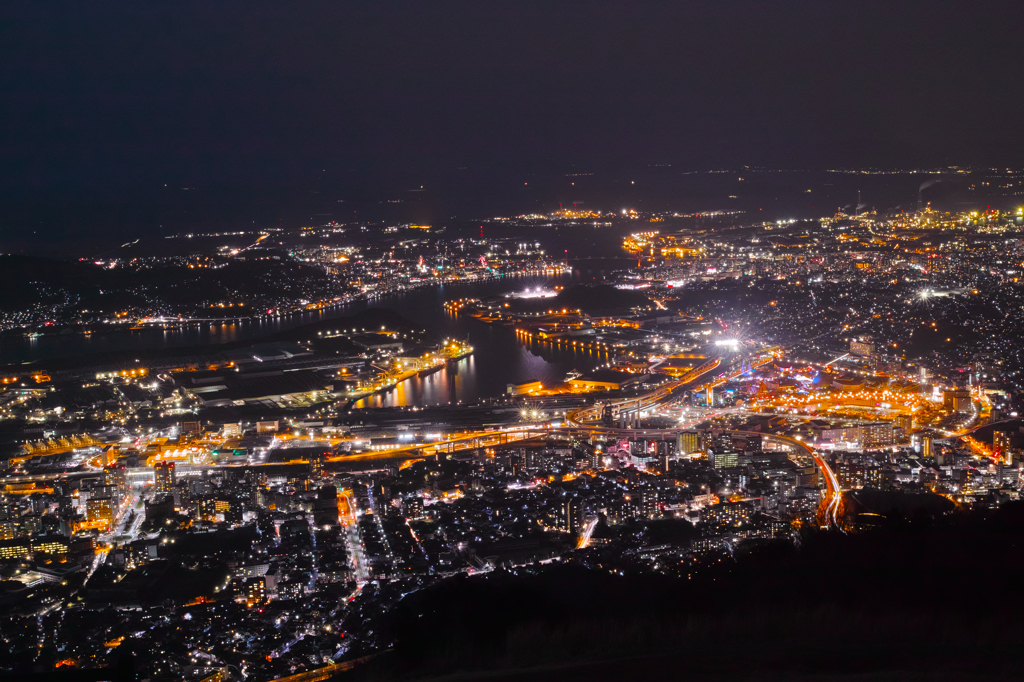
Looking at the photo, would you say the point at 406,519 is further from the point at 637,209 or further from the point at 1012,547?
the point at 637,209

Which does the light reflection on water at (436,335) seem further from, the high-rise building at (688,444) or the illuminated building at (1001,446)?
the illuminated building at (1001,446)

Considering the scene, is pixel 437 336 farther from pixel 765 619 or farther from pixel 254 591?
pixel 765 619

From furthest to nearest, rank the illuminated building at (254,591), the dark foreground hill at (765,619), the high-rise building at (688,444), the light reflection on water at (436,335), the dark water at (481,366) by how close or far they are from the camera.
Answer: the light reflection on water at (436,335), the dark water at (481,366), the high-rise building at (688,444), the illuminated building at (254,591), the dark foreground hill at (765,619)

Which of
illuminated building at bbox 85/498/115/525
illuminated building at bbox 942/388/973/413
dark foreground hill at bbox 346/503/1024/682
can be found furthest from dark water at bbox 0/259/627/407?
dark foreground hill at bbox 346/503/1024/682

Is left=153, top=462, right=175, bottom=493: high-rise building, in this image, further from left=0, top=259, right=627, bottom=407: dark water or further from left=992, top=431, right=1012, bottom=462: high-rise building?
left=992, top=431, right=1012, bottom=462: high-rise building

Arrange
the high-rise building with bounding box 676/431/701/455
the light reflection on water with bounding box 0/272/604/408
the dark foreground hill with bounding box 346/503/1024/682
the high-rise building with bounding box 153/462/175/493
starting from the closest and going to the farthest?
the dark foreground hill with bounding box 346/503/1024/682, the high-rise building with bounding box 153/462/175/493, the high-rise building with bounding box 676/431/701/455, the light reflection on water with bounding box 0/272/604/408

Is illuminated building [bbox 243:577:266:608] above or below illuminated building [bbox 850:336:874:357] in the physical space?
above

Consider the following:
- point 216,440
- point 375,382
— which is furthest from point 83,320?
point 216,440

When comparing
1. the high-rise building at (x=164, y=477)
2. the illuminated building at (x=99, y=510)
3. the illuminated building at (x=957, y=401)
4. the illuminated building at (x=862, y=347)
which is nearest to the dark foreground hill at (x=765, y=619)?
the illuminated building at (x=99, y=510)
